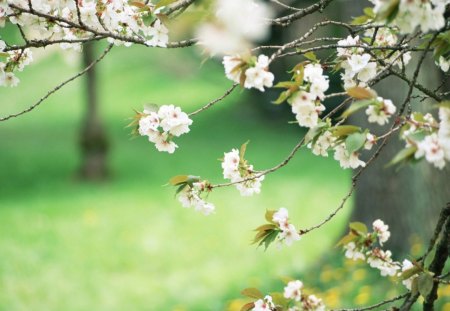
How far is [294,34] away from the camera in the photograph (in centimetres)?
1608

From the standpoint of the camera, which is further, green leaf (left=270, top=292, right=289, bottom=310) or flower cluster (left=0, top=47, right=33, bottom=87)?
flower cluster (left=0, top=47, right=33, bottom=87)

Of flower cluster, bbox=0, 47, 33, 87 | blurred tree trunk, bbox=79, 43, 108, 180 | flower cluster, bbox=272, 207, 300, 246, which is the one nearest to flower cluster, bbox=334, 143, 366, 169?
flower cluster, bbox=272, 207, 300, 246

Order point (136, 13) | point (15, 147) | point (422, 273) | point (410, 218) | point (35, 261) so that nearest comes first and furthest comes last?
point (422, 273), point (136, 13), point (410, 218), point (35, 261), point (15, 147)

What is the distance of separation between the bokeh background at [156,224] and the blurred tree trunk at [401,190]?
13 cm

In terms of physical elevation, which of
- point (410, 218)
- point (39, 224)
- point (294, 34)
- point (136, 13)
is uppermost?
point (294, 34)

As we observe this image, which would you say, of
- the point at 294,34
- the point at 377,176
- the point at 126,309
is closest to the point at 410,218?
the point at 377,176

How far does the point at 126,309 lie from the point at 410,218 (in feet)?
7.59

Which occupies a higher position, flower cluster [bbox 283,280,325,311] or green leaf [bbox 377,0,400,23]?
green leaf [bbox 377,0,400,23]

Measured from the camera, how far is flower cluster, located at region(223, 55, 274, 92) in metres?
1.58

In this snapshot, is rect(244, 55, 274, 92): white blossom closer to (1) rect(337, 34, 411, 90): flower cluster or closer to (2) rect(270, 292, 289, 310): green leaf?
(1) rect(337, 34, 411, 90): flower cluster

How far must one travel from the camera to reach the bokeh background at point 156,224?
578 cm

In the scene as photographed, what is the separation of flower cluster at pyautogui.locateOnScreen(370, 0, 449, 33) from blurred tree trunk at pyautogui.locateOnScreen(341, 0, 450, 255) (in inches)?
140

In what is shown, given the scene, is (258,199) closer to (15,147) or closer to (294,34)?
(15,147)

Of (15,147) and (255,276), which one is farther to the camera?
(15,147)
